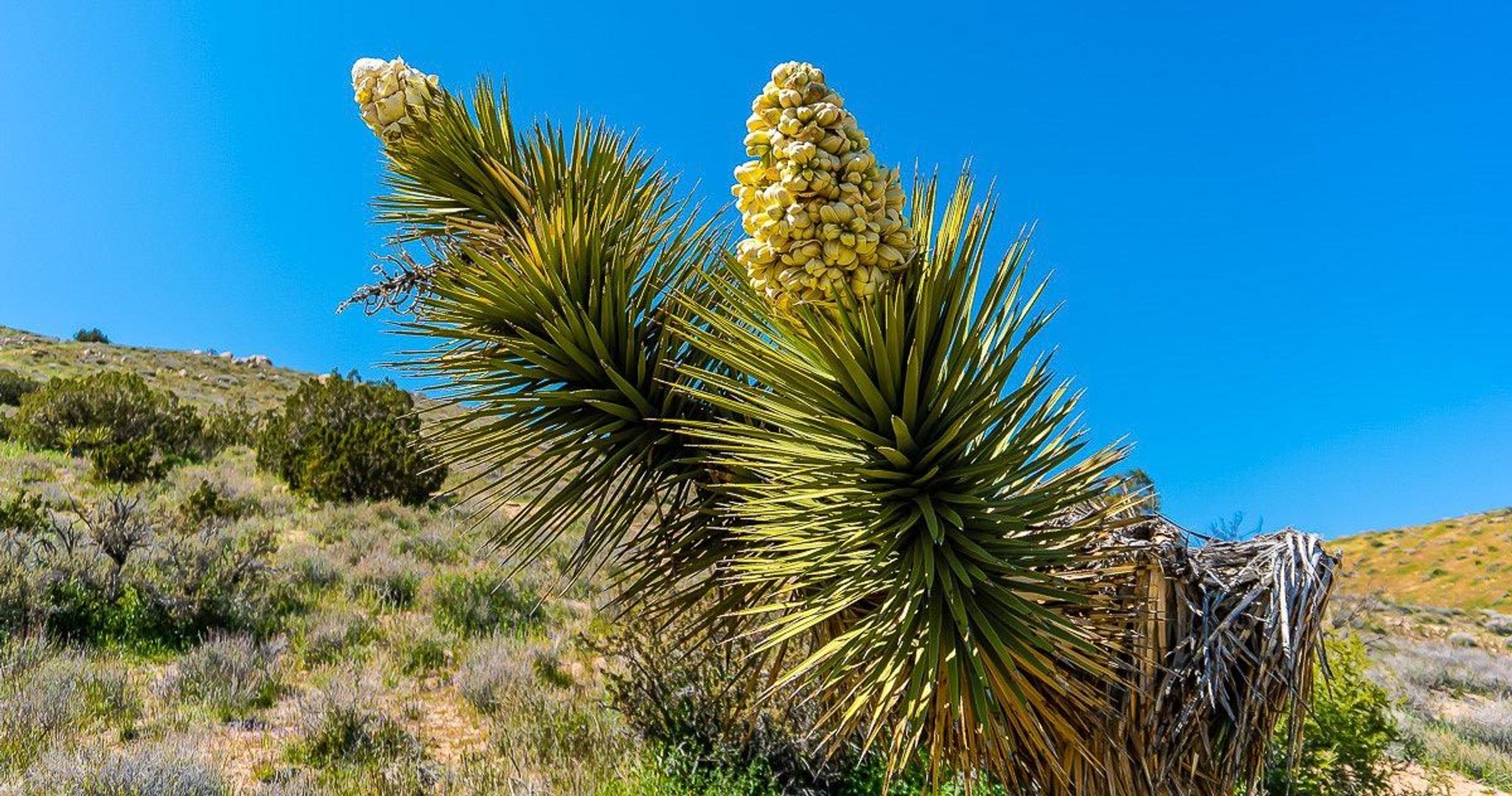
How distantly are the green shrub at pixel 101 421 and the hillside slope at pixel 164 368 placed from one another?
8136mm

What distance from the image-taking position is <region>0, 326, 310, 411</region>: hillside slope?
25031 mm

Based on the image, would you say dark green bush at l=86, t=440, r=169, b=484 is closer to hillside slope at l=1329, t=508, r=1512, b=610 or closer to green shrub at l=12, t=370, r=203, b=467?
green shrub at l=12, t=370, r=203, b=467

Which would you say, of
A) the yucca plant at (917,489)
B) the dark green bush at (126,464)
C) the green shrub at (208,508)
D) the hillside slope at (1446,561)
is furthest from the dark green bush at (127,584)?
the hillside slope at (1446,561)

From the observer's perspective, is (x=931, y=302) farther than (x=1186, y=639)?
No

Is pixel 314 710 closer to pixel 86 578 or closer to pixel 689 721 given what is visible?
pixel 689 721

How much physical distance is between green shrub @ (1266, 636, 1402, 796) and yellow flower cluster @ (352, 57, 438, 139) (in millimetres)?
5266

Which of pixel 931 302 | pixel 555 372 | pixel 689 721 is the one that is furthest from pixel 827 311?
pixel 689 721

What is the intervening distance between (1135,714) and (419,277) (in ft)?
8.34

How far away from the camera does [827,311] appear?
1747 mm

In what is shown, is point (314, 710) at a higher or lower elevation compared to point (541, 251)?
lower

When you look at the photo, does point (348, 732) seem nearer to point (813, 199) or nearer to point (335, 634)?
point (335, 634)

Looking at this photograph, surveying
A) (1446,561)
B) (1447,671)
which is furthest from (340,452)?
(1446,561)

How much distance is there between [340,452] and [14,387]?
474 inches

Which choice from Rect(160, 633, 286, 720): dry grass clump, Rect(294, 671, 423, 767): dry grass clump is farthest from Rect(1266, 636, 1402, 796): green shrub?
Rect(160, 633, 286, 720): dry grass clump
